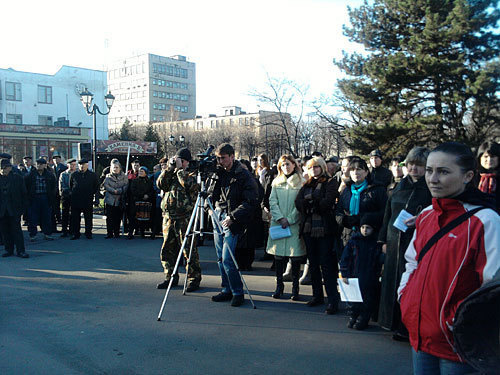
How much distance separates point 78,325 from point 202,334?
60.5 inches

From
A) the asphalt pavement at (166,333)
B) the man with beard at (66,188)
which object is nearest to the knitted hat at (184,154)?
the asphalt pavement at (166,333)

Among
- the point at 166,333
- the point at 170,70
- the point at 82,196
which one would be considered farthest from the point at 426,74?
the point at 170,70

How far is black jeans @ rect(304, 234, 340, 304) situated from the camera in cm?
589

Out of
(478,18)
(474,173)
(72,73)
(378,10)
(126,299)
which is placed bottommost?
(126,299)

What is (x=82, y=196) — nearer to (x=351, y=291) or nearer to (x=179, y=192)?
(x=179, y=192)

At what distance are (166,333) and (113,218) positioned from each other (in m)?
7.52

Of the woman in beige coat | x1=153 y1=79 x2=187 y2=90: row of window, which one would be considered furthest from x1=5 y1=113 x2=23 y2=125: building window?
x1=153 y1=79 x2=187 y2=90: row of window

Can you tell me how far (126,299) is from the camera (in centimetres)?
641

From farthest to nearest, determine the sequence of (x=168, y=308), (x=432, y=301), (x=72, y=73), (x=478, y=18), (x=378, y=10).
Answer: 1. (x=72, y=73)
2. (x=378, y=10)
3. (x=478, y=18)
4. (x=168, y=308)
5. (x=432, y=301)

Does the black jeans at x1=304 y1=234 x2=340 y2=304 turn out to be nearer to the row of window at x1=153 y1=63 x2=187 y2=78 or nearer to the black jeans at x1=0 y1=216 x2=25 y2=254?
the black jeans at x1=0 y1=216 x2=25 y2=254

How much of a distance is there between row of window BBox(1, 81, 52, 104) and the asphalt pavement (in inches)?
2208

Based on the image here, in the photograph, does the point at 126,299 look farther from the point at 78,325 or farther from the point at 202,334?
the point at 202,334

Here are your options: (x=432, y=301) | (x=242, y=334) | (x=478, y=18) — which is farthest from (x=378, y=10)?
(x=432, y=301)

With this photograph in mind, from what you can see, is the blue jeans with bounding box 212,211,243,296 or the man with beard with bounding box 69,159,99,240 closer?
Answer: the blue jeans with bounding box 212,211,243,296
